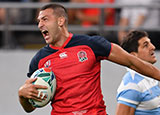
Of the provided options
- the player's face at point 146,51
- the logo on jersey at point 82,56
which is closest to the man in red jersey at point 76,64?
the logo on jersey at point 82,56

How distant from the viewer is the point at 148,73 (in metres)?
3.83

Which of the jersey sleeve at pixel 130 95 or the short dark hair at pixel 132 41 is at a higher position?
the short dark hair at pixel 132 41

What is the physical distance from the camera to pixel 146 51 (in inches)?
179

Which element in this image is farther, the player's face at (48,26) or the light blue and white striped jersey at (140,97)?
the light blue and white striped jersey at (140,97)

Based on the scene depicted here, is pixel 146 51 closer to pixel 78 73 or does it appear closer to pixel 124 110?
pixel 124 110

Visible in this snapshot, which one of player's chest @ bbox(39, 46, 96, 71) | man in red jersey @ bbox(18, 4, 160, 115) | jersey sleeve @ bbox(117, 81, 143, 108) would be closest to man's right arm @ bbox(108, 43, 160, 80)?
man in red jersey @ bbox(18, 4, 160, 115)

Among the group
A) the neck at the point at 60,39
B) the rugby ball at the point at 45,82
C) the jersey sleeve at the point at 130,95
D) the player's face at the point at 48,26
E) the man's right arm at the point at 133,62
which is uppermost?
the player's face at the point at 48,26

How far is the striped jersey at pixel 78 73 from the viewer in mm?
3867

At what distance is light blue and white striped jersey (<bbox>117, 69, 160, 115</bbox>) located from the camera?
4.22 metres

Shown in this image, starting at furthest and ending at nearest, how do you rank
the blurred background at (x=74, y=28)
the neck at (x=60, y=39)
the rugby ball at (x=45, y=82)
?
the blurred background at (x=74, y=28)
the neck at (x=60, y=39)
the rugby ball at (x=45, y=82)

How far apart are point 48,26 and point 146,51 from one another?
1239 millimetres

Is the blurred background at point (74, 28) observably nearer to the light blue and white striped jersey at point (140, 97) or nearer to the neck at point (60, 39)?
the light blue and white striped jersey at point (140, 97)

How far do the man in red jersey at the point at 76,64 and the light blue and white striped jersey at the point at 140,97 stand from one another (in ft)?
1.22

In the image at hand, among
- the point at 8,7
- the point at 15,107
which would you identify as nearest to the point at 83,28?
the point at 8,7
